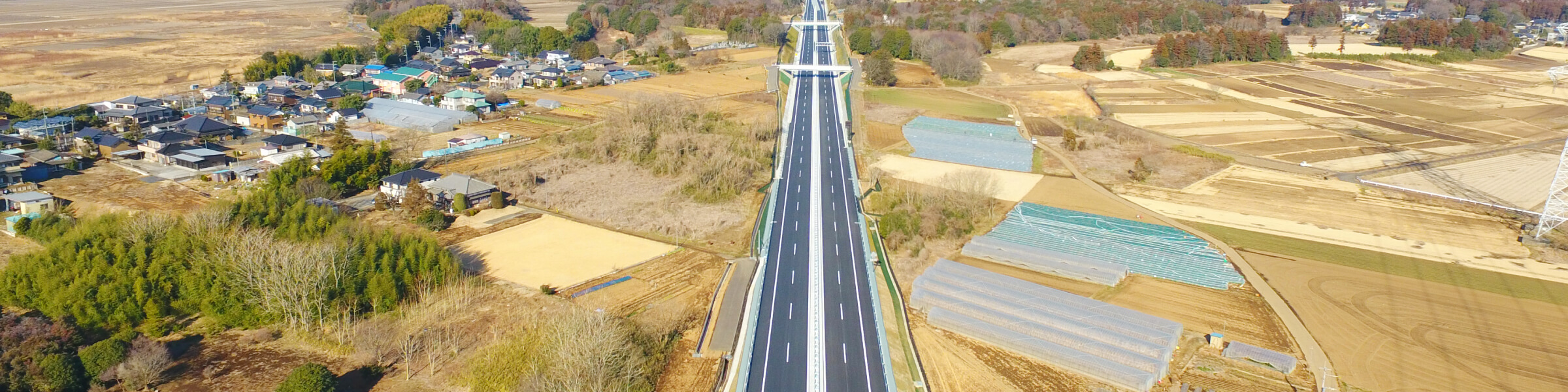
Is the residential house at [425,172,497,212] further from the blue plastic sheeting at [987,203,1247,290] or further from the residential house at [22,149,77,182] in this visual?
the blue plastic sheeting at [987,203,1247,290]

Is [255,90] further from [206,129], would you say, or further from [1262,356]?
[1262,356]

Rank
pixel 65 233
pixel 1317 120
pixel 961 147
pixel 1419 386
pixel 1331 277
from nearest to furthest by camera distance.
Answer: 1. pixel 1419 386
2. pixel 65 233
3. pixel 1331 277
4. pixel 961 147
5. pixel 1317 120

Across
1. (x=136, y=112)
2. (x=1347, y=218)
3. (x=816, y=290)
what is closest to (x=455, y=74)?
(x=136, y=112)

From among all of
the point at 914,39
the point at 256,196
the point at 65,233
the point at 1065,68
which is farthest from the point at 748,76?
the point at 65,233

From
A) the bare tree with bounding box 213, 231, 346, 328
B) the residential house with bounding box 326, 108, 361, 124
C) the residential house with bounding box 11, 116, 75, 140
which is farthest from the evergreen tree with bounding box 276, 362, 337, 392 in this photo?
the residential house with bounding box 11, 116, 75, 140

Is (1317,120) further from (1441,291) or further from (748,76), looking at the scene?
(748,76)
